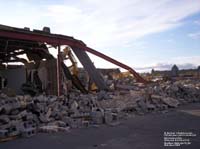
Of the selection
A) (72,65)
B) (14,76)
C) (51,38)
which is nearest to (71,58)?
(72,65)

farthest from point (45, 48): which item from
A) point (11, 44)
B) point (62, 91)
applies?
point (62, 91)

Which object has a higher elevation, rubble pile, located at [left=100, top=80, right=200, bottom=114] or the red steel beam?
the red steel beam

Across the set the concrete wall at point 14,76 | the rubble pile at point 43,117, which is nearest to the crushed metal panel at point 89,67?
the concrete wall at point 14,76

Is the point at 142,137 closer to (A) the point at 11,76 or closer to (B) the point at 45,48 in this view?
(B) the point at 45,48

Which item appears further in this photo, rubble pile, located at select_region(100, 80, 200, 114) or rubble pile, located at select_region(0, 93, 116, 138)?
rubble pile, located at select_region(100, 80, 200, 114)

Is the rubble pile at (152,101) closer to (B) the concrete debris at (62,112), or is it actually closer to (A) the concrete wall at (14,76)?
(B) the concrete debris at (62,112)

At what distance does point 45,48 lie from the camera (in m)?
19.7

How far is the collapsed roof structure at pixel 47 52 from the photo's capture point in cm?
1605

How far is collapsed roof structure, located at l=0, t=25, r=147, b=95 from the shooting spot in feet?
52.6

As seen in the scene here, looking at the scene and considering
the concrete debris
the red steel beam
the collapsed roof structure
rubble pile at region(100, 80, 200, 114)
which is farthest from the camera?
the collapsed roof structure

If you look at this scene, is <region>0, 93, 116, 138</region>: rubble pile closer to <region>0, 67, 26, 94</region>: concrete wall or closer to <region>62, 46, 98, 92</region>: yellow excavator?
<region>62, 46, 98, 92</region>: yellow excavator

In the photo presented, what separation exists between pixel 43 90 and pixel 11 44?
399 cm

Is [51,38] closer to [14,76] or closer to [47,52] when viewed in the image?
[47,52]

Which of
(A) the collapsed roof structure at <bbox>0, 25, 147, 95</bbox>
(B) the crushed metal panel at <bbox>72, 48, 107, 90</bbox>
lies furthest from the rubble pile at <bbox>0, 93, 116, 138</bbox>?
(B) the crushed metal panel at <bbox>72, 48, 107, 90</bbox>
